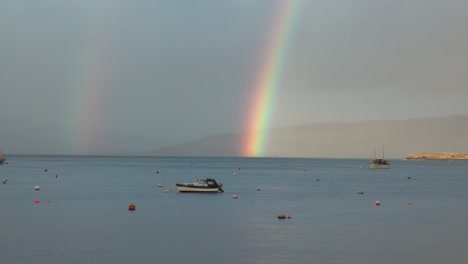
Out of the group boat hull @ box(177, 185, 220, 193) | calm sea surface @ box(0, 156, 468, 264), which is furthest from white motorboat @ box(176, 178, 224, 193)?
calm sea surface @ box(0, 156, 468, 264)

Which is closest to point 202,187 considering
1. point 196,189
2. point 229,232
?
point 196,189

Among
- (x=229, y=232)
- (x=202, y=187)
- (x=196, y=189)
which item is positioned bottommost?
(x=229, y=232)

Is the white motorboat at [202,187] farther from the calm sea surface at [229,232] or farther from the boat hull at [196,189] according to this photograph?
the calm sea surface at [229,232]

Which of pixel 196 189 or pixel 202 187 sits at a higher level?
pixel 202 187

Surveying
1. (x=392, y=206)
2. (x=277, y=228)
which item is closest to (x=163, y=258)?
(x=277, y=228)

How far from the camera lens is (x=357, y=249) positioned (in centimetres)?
4278

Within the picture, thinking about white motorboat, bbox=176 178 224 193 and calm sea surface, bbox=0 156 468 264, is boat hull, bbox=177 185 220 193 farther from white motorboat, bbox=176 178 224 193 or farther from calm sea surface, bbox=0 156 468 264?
calm sea surface, bbox=0 156 468 264

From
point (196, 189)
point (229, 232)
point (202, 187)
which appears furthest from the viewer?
point (196, 189)

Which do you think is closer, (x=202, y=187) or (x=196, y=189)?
(x=202, y=187)

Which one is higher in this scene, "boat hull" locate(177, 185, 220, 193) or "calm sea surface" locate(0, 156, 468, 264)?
"boat hull" locate(177, 185, 220, 193)

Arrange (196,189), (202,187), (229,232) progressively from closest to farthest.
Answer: (229,232)
(202,187)
(196,189)

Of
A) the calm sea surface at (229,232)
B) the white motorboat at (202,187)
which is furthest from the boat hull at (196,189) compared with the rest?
the calm sea surface at (229,232)

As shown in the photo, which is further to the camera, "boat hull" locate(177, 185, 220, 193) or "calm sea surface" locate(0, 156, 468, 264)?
"boat hull" locate(177, 185, 220, 193)

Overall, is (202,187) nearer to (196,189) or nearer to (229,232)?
(196,189)
